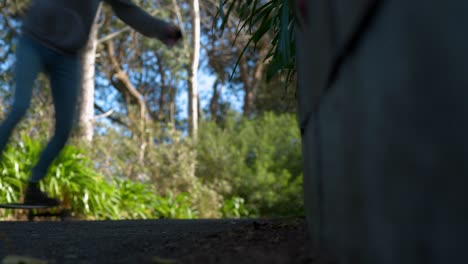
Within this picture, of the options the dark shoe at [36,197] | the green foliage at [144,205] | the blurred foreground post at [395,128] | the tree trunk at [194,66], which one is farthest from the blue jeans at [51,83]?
the tree trunk at [194,66]

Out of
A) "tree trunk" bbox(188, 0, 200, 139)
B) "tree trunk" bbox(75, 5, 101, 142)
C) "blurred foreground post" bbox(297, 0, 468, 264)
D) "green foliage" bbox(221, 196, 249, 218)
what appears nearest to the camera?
"blurred foreground post" bbox(297, 0, 468, 264)

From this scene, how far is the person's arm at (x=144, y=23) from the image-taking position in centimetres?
335

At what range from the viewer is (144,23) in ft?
11.3

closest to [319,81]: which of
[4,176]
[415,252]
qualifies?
[415,252]

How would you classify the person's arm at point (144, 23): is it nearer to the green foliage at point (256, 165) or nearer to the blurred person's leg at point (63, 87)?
the blurred person's leg at point (63, 87)

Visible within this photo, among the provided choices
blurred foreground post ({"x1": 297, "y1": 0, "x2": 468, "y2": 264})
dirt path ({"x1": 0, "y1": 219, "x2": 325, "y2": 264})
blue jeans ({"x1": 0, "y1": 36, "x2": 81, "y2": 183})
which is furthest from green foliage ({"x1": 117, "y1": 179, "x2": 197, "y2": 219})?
A: blurred foreground post ({"x1": 297, "y1": 0, "x2": 468, "y2": 264})

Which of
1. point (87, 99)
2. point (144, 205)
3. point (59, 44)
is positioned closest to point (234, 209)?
point (144, 205)

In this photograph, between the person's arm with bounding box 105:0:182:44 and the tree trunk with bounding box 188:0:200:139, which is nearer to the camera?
the person's arm with bounding box 105:0:182:44

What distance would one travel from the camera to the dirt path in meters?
2.02

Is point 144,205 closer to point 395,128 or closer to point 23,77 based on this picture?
point 23,77

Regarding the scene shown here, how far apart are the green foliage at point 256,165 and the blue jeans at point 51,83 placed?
28.0 ft

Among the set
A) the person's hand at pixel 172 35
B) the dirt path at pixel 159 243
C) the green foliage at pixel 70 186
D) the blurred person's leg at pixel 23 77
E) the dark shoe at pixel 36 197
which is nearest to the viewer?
the dirt path at pixel 159 243

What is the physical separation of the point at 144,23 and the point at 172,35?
0.73 ft

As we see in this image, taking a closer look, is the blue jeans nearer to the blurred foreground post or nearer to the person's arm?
the person's arm
